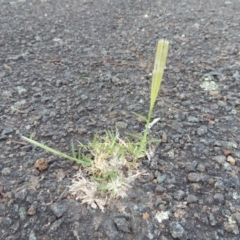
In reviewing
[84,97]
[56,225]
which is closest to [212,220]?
[56,225]

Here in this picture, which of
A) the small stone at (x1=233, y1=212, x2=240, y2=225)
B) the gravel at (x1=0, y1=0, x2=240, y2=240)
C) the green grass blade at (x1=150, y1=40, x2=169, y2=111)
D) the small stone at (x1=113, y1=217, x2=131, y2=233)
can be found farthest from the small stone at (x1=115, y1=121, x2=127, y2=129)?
the small stone at (x1=233, y1=212, x2=240, y2=225)

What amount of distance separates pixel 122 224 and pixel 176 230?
0.56 ft

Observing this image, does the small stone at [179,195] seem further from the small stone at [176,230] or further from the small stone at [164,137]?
the small stone at [164,137]

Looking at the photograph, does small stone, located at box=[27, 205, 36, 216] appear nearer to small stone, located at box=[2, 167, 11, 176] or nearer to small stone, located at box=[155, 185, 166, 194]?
small stone, located at box=[2, 167, 11, 176]

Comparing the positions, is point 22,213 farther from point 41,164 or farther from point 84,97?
point 84,97

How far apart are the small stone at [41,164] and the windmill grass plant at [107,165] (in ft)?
0.30

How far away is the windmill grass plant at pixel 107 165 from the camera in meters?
1.04

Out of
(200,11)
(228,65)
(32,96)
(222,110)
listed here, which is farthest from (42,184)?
(200,11)

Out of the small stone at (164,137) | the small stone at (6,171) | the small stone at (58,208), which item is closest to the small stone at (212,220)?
the small stone at (164,137)

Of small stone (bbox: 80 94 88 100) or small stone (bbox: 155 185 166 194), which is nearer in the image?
small stone (bbox: 155 185 166 194)

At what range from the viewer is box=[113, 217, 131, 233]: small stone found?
971mm

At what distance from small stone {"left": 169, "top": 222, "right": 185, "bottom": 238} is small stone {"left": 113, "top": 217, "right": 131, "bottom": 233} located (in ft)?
0.44

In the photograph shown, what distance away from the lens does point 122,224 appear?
98 centimetres

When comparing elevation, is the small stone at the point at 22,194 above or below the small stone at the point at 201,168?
below
